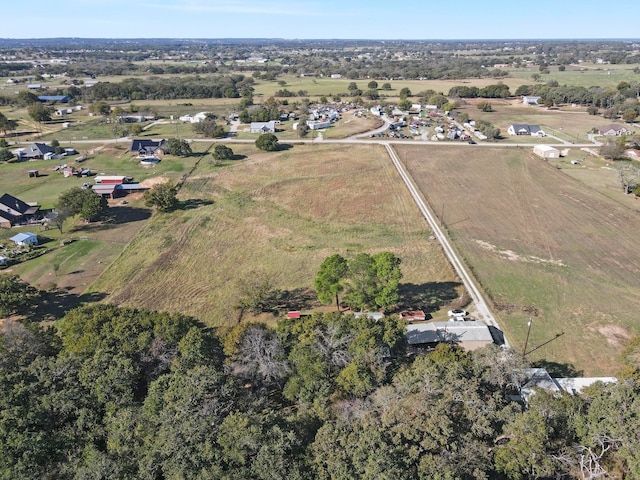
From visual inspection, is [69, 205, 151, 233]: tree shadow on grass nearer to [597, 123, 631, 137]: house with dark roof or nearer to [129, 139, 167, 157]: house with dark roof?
Answer: [129, 139, 167, 157]: house with dark roof

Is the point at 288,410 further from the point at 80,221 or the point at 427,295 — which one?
the point at 80,221

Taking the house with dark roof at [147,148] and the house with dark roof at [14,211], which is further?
the house with dark roof at [147,148]

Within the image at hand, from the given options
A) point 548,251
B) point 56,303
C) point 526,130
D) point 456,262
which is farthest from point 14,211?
point 526,130

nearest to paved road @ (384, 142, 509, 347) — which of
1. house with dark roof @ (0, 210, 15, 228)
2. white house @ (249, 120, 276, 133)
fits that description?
white house @ (249, 120, 276, 133)

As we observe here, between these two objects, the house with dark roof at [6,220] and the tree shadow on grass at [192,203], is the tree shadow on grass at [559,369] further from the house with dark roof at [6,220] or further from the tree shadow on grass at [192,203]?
the house with dark roof at [6,220]

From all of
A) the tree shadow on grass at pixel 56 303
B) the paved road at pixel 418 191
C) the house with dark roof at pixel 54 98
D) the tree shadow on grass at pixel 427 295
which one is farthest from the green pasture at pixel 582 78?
the tree shadow on grass at pixel 56 303

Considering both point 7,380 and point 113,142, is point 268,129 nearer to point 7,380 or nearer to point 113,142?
point 113,142
